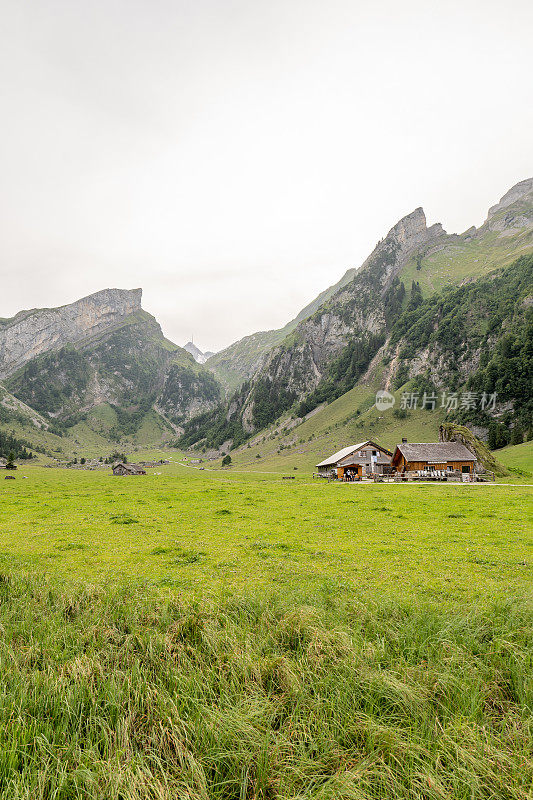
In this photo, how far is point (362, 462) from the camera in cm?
7988

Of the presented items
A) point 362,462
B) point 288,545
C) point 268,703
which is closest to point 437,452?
point 362,462

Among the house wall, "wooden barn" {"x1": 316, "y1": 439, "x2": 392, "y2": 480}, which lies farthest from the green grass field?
"wooden barn" {"x1": 316, "y1": 439, "x2": 392, "y2": 480}

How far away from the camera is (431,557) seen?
16188mm

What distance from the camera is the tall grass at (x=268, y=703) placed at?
462cm

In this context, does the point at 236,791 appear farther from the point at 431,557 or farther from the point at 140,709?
the point at 431,557

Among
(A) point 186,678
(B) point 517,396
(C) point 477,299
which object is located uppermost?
(C) point 477,299

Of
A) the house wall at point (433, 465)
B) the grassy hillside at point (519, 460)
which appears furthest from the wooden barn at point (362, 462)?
the grassy hillside at point (519, 460)

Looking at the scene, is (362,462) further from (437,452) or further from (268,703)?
(268,703)

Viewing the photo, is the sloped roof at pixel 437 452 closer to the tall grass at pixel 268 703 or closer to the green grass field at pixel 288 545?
the green grass field at pixel 288 545

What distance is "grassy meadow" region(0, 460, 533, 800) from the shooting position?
469 centimetres

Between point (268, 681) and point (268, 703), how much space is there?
0.98 meters

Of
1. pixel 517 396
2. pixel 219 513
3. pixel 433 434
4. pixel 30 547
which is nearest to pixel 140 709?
pixel 30 547

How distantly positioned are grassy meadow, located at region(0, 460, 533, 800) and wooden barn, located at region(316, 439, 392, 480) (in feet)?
216

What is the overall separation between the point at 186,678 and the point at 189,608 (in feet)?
10.3
